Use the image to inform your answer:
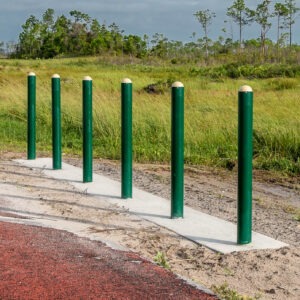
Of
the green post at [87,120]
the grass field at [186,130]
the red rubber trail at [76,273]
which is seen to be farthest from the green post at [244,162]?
the grass field at [186,130]

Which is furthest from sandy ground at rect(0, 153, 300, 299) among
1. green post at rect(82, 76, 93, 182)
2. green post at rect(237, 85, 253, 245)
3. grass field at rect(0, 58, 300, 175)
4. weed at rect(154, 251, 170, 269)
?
grass field at rect(0, 58, 300, 175)

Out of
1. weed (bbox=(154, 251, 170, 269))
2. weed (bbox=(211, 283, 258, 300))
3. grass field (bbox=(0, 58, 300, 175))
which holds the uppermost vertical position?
grass field (bbox=(0, 58, 300, 175))

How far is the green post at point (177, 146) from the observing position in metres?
6.11

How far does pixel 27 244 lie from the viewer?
526 cm

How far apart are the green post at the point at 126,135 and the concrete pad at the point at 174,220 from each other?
0.16m

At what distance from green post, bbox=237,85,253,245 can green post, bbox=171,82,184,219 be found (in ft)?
2.99

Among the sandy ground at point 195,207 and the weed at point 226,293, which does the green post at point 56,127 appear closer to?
the sandy ground at point 195,207

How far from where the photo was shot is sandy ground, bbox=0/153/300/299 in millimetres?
4629

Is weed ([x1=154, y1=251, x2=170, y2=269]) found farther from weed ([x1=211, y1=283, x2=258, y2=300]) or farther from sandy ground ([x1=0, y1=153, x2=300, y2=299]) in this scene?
weed ([x1=211, y1=283, x2=258, y2=300])

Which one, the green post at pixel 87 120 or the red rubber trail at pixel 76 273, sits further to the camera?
the green post at pixel 87 120

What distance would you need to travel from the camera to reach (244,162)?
529 centimetres

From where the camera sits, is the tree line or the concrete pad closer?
the concrete pad

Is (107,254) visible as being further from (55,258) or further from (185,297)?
(185,297)

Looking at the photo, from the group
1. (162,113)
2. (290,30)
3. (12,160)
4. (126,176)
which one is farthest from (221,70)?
(126,176)
